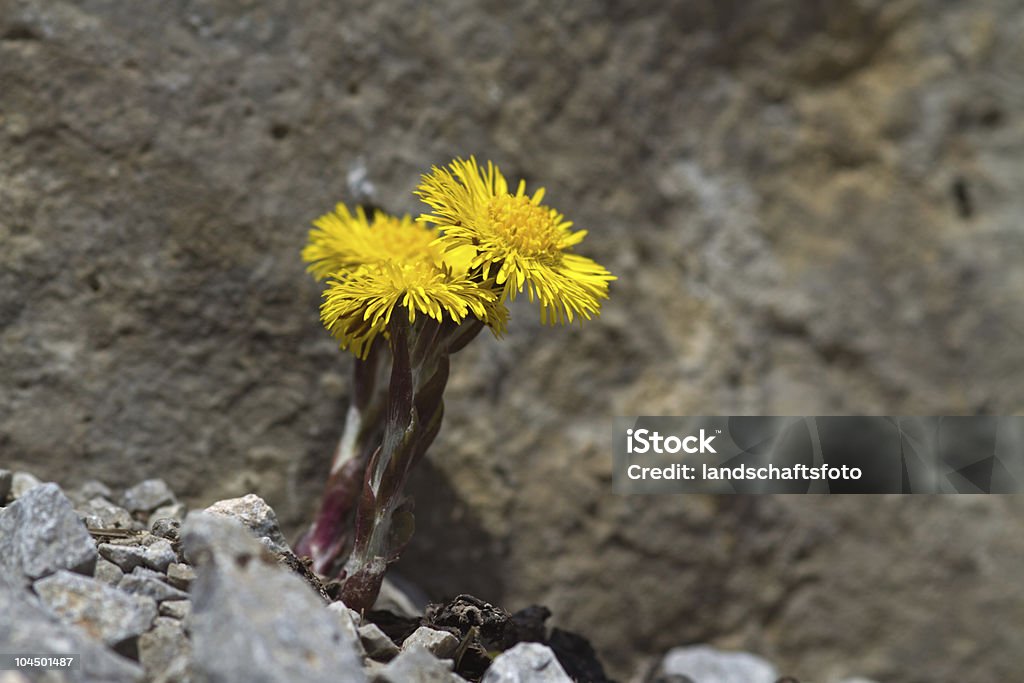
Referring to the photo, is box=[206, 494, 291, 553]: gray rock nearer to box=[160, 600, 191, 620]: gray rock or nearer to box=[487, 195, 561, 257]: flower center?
box=[160, 600, 191, 620]: gray rock

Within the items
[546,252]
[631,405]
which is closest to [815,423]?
[631,405]

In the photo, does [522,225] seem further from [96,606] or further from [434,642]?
[96,606]


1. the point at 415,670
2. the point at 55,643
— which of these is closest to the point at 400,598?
the point at 415,670

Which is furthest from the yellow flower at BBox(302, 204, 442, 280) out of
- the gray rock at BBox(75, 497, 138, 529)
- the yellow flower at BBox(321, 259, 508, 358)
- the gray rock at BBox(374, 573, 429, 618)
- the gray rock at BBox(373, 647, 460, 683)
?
the gray rock at BBox(373, 647, 460, 683)

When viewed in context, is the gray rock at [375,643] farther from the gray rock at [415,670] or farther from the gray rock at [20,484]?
the gray rock at [20,484]

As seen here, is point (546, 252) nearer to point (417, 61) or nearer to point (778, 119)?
point (417, 61)

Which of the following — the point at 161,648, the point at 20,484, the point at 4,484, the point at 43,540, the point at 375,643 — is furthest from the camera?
the point at 20,484

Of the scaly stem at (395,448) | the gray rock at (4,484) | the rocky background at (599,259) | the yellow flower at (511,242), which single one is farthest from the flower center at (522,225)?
the gray rock at (4,484)
